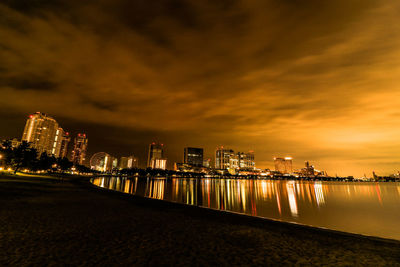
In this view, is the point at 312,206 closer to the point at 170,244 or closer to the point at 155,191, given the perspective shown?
the point at 155,191

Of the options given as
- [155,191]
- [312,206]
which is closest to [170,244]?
[312,206]

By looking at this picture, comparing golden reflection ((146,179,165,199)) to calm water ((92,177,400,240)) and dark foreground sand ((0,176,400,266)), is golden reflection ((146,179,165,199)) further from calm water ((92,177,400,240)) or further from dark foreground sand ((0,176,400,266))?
dark foreground sand ((0,176,400,266))

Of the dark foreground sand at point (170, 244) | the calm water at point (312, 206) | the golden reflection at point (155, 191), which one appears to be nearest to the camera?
the dark foreground sand at point (170, 244)

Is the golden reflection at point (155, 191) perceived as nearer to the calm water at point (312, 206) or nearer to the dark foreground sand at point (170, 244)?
the calm water at point (312, 206)

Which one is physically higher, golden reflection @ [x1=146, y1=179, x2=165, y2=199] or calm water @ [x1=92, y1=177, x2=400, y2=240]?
golden reflection @ [x1=146, y1=179, x2=165, y2=199]

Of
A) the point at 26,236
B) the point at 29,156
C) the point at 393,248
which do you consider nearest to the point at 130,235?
the point at 26,236

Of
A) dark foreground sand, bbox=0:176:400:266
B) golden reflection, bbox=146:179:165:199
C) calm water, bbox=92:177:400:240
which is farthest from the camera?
golden reflection, bbox=146:179:165:199

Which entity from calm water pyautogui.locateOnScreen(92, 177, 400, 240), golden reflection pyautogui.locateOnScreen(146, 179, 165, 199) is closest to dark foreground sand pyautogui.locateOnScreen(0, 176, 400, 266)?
calm water pyautogui.locateOnScreen(92, 177, 400, 240)

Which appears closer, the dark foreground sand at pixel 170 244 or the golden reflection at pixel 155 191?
the dark foreground sand at pixel 170 244

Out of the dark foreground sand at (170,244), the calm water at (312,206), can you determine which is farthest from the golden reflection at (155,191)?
the dark foreground sand at (170,244)

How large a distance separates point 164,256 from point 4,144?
89.6 metres

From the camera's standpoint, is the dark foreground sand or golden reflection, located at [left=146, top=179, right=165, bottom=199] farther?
golden reflection, located at [left=146, top=179, right=165, bottom=199]

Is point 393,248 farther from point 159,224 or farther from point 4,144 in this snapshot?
point 4,144

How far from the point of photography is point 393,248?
862cm
